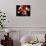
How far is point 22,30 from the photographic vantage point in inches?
181

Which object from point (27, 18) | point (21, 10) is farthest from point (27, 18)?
point (21, 10)

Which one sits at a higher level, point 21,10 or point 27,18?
point 21,10

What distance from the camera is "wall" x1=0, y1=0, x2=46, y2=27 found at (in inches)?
179

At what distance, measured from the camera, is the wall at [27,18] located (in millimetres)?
4559

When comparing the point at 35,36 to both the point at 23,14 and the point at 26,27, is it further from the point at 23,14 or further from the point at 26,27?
the point at 23,14

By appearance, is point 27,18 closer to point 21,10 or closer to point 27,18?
point 27,18

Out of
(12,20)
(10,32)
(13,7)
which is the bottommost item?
(10,32)

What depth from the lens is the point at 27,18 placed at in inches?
181

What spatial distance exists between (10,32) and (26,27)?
51 centimetres

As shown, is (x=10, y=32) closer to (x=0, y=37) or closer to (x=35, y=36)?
(x=0, y=37)

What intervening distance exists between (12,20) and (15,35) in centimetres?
47

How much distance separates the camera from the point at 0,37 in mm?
4574

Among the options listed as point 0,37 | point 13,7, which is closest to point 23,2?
point 13,7

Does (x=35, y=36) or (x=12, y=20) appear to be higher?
→ (x=12, y=20)
